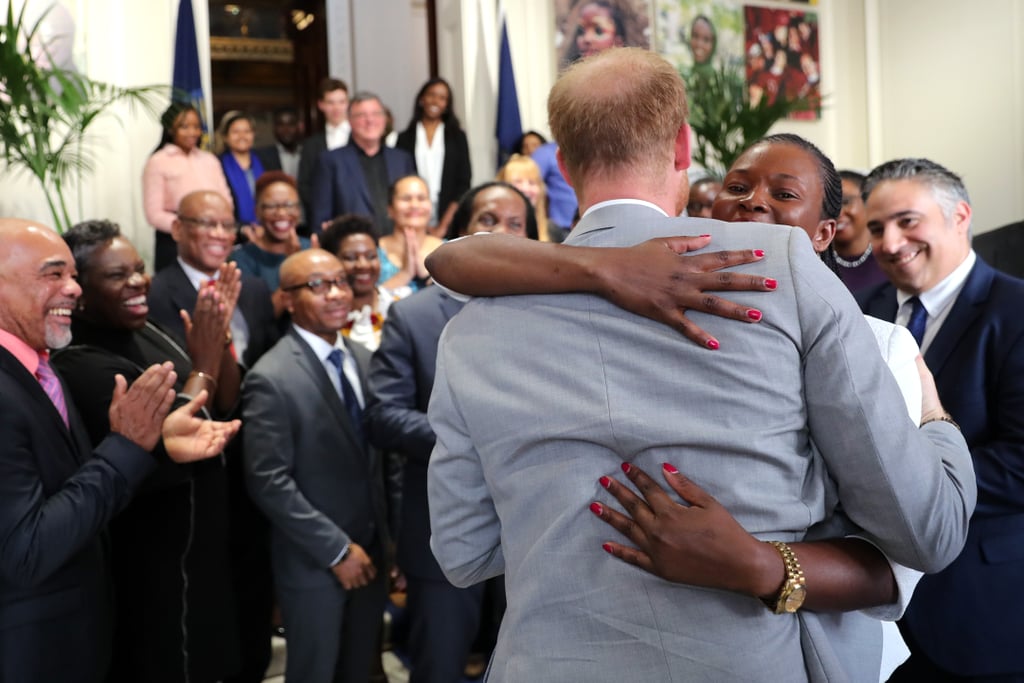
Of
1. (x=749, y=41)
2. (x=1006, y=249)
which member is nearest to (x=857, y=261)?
(x=1006, y=249)

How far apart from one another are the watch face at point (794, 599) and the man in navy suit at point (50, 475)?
64.3 inches

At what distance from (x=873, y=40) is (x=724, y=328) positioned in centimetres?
924

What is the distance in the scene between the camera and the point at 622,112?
1.32 meters

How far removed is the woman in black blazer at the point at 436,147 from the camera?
6.70 m

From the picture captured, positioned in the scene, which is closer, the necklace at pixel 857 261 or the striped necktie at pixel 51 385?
the striped necktie at pixel 51 385

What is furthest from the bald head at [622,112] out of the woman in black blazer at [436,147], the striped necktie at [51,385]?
the woman in black blazer at [436,147]

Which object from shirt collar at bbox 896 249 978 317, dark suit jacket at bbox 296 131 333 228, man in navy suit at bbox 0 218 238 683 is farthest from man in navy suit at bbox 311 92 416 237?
shirt collar at bbox 896 249 978 317

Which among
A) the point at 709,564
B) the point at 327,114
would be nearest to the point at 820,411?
the point at 709,564

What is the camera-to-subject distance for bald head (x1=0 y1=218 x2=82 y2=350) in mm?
2365

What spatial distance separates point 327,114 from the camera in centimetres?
679

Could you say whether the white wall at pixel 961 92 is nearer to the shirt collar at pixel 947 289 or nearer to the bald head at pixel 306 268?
the shirt collar at pixel 947 289

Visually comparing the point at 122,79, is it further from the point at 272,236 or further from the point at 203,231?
the point at 203,231

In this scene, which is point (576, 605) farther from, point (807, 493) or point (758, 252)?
point (758, 252)

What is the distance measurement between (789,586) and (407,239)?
3728mm
